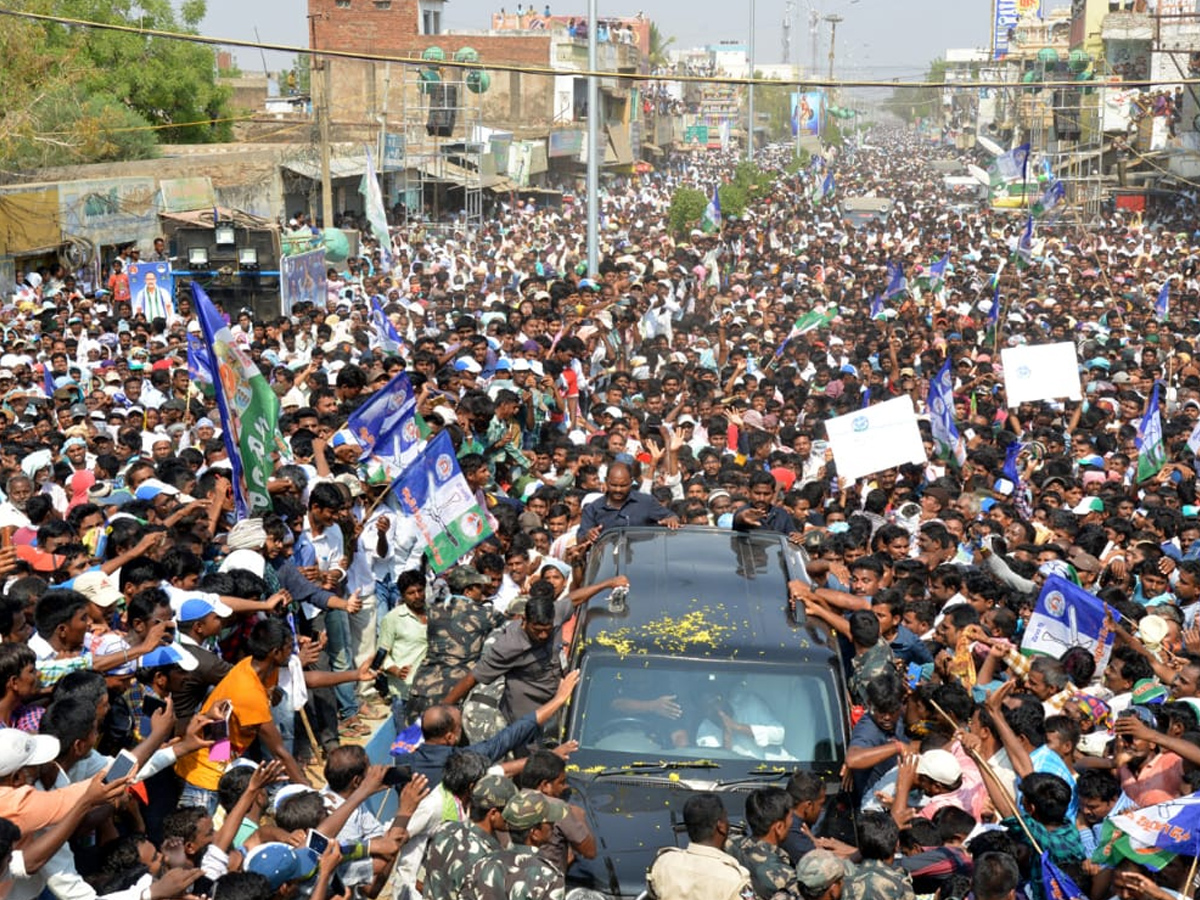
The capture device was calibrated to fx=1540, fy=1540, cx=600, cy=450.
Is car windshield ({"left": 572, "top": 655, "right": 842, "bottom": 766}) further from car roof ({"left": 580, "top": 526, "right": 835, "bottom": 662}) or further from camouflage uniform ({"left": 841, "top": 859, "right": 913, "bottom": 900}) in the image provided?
camouflage uniform ({"left": 841, "top": 859, "right": 913, "bottom": 900})

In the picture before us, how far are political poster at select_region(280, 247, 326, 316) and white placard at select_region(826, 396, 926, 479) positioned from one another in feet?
33.8

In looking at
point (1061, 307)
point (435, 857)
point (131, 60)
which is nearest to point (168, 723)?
point (435, 857)

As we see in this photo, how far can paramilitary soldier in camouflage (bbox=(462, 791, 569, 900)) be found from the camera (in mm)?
4801

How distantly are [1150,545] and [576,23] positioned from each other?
2943 inches

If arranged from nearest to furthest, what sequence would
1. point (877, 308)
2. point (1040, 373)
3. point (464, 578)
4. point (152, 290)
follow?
point (464, 578) → point (1040, 373) → point (152, 290) → point (877, 308)

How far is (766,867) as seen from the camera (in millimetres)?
5074

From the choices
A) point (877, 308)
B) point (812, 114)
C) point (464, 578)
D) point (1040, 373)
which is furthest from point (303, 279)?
point (812, 114)

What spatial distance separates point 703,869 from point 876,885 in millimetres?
541

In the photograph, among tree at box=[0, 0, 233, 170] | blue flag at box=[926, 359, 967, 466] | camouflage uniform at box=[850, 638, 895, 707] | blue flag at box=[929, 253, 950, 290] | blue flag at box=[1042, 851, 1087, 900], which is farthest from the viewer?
tree at box=[0, 0, 233, 170]

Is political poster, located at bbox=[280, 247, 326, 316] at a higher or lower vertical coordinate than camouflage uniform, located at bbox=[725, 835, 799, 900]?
higher

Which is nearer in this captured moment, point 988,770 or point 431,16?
point 988,770

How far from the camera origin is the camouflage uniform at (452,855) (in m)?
4.92

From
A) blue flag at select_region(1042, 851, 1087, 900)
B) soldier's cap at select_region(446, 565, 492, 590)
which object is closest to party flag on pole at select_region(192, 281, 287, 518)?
soldier's cap at select_region(446, 565, 492, 590)

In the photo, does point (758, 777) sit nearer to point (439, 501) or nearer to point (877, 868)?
point (877, 868)
